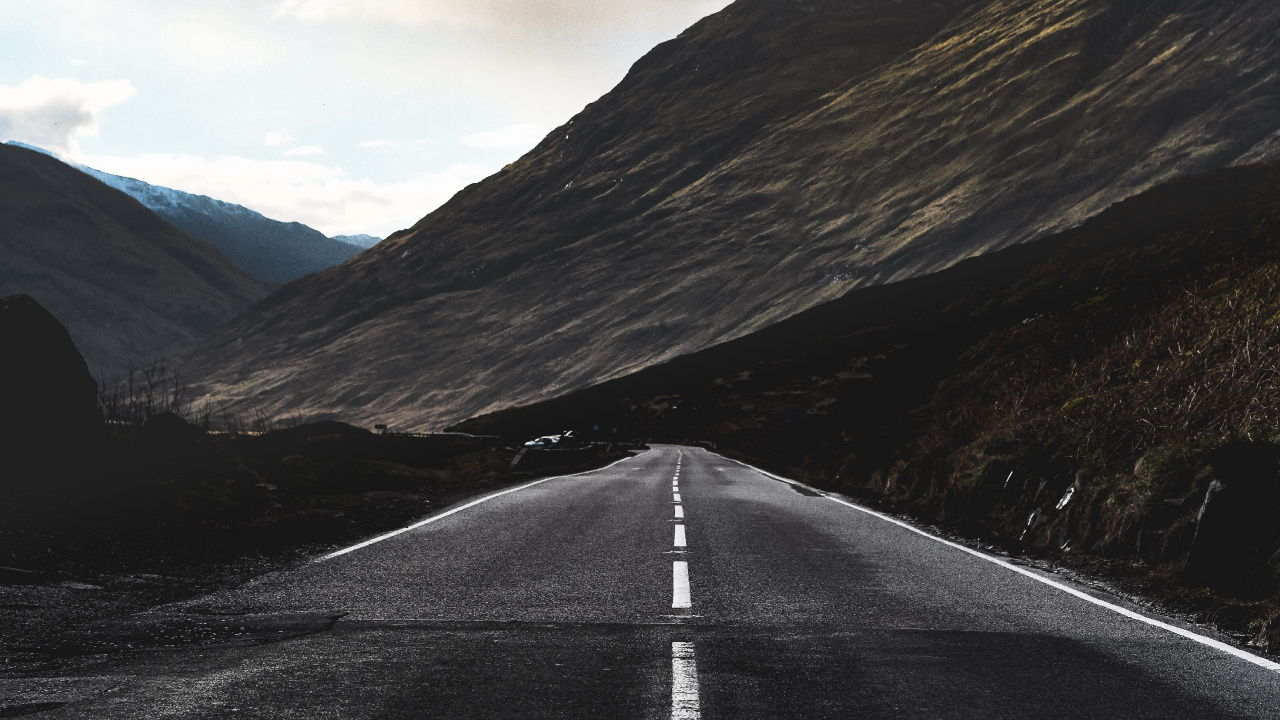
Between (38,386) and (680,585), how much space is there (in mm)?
12230

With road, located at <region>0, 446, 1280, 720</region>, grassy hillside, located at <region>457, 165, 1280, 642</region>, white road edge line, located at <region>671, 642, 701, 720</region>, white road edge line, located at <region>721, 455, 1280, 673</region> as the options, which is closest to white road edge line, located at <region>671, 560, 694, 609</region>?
road, located at <region>0, 446, 1280, 720</region>

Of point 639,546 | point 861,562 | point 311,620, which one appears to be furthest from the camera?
point 639,546

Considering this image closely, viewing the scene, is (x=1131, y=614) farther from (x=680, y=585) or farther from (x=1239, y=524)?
(x=680, y=585)

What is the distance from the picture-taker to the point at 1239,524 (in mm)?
9789

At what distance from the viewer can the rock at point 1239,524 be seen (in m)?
9.20

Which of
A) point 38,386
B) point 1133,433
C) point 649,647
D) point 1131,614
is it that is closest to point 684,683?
point 649,647

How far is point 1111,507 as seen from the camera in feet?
40.5

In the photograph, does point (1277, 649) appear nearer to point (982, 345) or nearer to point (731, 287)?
point (982, 345)

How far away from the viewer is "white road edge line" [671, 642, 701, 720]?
17.3 feet

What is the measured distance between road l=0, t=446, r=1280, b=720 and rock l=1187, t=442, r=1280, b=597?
4.57ft

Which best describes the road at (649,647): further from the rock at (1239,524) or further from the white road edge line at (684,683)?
the rock at (1239,524)

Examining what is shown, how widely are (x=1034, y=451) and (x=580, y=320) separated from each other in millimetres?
181920

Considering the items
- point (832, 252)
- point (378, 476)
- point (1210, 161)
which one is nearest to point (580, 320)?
point (832, 252)

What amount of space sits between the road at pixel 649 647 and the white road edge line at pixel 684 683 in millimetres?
18
